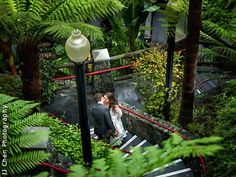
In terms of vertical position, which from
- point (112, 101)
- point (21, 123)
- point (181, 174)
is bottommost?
point (181, 174)

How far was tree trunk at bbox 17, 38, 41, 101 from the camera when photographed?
696cm

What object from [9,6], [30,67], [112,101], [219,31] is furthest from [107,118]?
[219,31]

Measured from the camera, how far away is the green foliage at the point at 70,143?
582cm

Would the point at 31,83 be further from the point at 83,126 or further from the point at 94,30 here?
the point at 83,126

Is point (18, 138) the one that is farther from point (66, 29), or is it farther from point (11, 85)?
point (11, 85)

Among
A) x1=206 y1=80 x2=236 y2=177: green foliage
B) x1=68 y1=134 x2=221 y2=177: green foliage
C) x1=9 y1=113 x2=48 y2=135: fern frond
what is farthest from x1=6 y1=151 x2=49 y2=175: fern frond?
x1=206 y1=80 x2=236 y2=177: green foliage

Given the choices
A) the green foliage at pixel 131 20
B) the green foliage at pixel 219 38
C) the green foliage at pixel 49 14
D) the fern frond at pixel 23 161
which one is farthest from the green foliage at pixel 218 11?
the fern frond at pixel 23 161

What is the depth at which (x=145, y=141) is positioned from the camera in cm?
747

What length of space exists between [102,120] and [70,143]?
71 centimetres

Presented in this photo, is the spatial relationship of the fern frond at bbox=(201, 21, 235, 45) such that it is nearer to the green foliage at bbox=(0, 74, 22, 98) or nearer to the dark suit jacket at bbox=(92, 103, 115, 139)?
the dark suit jacket at bbox=(92, 103, 115, 139)

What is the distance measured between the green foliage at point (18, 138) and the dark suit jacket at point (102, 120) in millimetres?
2697

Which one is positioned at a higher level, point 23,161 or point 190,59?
point 190,59

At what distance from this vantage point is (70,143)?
6.16 meters

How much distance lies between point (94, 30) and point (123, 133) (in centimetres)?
193
